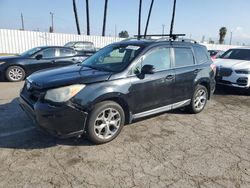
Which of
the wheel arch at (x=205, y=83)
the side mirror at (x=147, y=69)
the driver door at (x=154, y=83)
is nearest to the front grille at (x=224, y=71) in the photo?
the wheel arch at (x=205, y=83)

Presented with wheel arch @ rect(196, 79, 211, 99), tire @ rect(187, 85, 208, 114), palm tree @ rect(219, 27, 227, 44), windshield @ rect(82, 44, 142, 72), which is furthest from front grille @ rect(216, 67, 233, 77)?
palm tree @ rect(219, 27, 227, 44)

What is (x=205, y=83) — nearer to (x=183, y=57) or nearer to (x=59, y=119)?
(x=183, y=57)

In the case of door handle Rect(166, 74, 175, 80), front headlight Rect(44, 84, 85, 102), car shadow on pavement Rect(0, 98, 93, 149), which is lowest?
car shadow on pavement Rect(0, 98, 93, 149)

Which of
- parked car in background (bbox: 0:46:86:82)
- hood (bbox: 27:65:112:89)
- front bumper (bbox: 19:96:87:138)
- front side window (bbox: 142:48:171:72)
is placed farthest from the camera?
parked car in background (bbox: 0:46:86:82)

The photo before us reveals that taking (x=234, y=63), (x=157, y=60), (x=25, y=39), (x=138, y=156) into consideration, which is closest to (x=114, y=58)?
(x=157, y=60)

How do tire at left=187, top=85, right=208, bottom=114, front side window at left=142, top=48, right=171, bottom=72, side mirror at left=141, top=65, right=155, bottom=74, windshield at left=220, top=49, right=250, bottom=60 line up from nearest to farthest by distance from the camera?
1. side mirror at left=141, top=65, right=155, bottom=74
2. front side window at left=142, top=48, right=171, bottom=72
3. tire at left=187, top=85, right=208, bottom=114
4. windshield at left=220, top=49, right=250, bottom=60

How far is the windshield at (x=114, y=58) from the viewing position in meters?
4.40

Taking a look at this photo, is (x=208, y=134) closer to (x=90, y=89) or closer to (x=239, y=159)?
(x=239, y=159)

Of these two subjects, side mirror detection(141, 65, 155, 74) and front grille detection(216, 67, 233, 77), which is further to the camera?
front grille detection(216, 67, 233, 77)

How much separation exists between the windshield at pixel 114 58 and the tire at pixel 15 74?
546cm

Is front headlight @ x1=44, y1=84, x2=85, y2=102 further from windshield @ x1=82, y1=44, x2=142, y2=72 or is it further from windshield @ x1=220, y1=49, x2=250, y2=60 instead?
windshield @ x1=220, y1=49, x2=250, y2=60

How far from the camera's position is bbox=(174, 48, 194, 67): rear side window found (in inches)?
201

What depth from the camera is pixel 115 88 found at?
3959mm

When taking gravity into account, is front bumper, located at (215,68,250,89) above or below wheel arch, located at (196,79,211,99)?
below
